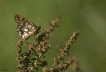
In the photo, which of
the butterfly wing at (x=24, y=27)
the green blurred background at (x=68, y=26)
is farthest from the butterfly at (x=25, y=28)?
the green blurred background at (x=68, y=26)

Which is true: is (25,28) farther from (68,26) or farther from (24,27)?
(68,26)

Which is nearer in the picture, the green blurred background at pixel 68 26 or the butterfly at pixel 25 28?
the butterfly at pixel 25 28

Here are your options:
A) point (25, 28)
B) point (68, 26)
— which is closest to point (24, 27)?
point (25, 28)

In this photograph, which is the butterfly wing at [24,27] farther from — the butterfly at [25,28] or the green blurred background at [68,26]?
the green blurred background at [68,26]

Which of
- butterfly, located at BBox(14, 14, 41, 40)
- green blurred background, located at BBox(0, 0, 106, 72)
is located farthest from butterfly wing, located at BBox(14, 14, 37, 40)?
green blurred background, located at BBox(0, 0, 106, 72)

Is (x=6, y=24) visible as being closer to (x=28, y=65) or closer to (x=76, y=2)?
(x=76, y=2)

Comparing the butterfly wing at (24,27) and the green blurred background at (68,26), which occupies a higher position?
the green blurred background at (68,26)
